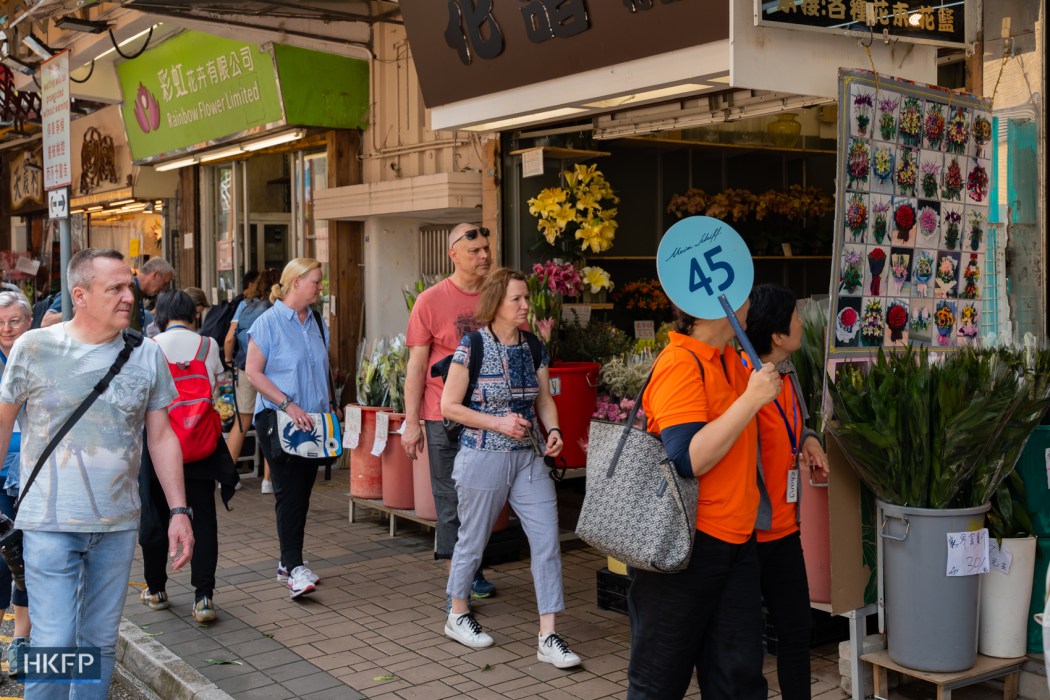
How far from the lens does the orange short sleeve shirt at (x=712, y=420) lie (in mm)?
3443

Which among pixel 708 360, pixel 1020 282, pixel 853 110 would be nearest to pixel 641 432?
pixel 708 360

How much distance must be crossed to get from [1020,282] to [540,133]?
3.80 meters

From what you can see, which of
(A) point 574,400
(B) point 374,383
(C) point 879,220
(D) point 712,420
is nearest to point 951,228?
(C) point 879,220

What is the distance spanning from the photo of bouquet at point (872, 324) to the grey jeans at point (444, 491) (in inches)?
87.2

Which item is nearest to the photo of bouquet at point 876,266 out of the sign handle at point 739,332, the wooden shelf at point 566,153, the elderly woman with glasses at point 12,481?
the sign handle at point 739,332

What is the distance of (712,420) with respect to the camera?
3.49 m

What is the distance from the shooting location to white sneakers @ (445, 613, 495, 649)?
17.8 feet

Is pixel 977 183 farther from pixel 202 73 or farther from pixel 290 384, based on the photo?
pixel 202 73

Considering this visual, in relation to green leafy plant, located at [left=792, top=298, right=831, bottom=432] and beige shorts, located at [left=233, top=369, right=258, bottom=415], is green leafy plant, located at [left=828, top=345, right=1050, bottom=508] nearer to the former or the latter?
green leafy plant, located at [left=792, top=298, right=831, bottom=432]

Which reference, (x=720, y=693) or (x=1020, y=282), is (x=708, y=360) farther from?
(x=1020, y=282)

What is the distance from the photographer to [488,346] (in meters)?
5.34

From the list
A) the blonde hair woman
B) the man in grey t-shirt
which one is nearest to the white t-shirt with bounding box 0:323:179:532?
the man in grey t-shirt

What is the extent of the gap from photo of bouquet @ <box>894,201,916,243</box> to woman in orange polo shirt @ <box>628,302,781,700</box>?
151cm

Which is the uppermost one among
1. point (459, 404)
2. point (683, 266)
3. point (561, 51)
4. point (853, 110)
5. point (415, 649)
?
point (561, 51)
